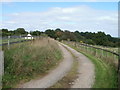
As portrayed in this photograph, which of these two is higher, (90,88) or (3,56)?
(3,56)

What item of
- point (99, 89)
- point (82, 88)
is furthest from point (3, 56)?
point (99, 89)

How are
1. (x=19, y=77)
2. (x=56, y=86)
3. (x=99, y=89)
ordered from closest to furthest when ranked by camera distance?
(x=99, y=89) → (x=56, y=86) → (x=19, y=77)

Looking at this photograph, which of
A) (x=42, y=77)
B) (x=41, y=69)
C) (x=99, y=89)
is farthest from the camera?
(x=41, y=69)

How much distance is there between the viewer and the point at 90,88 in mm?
7270

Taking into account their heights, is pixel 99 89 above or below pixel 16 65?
below

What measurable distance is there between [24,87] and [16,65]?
5.64ft

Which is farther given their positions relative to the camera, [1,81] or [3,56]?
[3,56]

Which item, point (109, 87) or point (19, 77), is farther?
point (19, 77)

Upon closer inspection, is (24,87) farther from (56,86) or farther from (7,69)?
(7,69)


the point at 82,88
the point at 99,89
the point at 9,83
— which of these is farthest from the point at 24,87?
the point at 99,89

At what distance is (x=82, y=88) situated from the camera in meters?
7.30

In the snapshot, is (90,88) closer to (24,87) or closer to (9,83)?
(24,87)

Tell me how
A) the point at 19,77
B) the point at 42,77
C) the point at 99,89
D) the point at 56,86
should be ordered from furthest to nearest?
1. the point at 42,77
2. the point at 19,77
3. the point at 56,86
4. the point at 99,89

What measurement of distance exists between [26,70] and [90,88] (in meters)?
2.99
